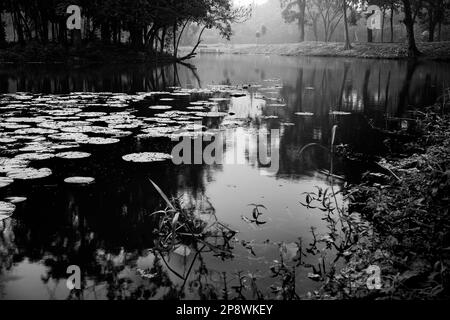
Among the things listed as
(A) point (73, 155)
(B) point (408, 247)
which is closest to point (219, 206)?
(B) point (408, 247)

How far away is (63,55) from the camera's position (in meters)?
27.2

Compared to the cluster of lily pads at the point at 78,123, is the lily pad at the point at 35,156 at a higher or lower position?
lower

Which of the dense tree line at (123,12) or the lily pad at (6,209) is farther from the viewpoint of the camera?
the dense tree line at (123,12)

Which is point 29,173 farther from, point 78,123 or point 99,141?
point 78,123

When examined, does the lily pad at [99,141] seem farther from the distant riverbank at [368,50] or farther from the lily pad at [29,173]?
the distant riverbank at [368,50]

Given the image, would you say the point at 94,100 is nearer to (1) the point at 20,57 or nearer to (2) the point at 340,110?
(2) the point at 340,110

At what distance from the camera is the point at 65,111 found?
30.3 feet

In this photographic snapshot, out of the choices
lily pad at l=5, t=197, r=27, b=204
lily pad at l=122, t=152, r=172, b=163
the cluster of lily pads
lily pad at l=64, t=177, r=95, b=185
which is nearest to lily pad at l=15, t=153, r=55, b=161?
the cluster of lily pads

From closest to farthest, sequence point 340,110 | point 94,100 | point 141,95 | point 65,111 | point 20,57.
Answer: point 65,111
point 340,110
point 94,100
point 141,95
point 20,57

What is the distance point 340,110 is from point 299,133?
3.30m

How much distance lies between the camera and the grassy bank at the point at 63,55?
86.5 ft

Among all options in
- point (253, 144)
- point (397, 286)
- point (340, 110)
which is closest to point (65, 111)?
point (253, 144)

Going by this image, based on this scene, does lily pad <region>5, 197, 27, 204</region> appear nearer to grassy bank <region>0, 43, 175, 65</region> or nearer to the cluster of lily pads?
the cluster of lily pads

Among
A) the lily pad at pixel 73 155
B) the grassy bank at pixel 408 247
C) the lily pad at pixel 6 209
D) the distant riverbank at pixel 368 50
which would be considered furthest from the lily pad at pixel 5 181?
the distant riverbank at pixel 368 50
